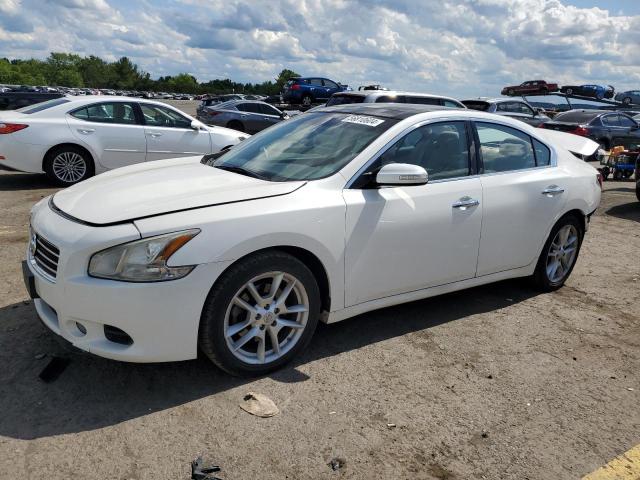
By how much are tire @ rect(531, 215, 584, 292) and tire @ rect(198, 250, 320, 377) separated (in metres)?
2.42

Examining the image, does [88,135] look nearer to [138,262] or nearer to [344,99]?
[344,99]

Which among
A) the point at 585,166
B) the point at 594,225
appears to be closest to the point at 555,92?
the point at 594,225

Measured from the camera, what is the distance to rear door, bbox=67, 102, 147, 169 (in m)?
8.92

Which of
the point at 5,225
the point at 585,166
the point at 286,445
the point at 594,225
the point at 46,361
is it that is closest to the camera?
the point at 286,445

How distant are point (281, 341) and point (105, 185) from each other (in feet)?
4.93

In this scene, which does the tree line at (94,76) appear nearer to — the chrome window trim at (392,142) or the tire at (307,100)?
the tire at (307,100)

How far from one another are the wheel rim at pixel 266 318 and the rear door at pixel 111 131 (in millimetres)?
6694

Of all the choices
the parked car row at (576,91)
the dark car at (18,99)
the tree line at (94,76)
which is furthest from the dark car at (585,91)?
the tree line at (94,76)

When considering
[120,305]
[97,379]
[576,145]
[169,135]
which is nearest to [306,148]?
[120,305]

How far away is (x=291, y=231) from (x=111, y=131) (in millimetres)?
6894

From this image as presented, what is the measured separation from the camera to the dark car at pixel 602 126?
16.9 metres

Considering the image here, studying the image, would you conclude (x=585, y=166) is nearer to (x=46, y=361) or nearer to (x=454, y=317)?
(x=454, y=317)

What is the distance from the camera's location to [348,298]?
3605 mm

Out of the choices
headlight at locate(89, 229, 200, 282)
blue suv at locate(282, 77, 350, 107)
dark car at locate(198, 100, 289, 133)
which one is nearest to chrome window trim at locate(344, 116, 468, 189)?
headlight at locate(89, 229, 200, 282)
